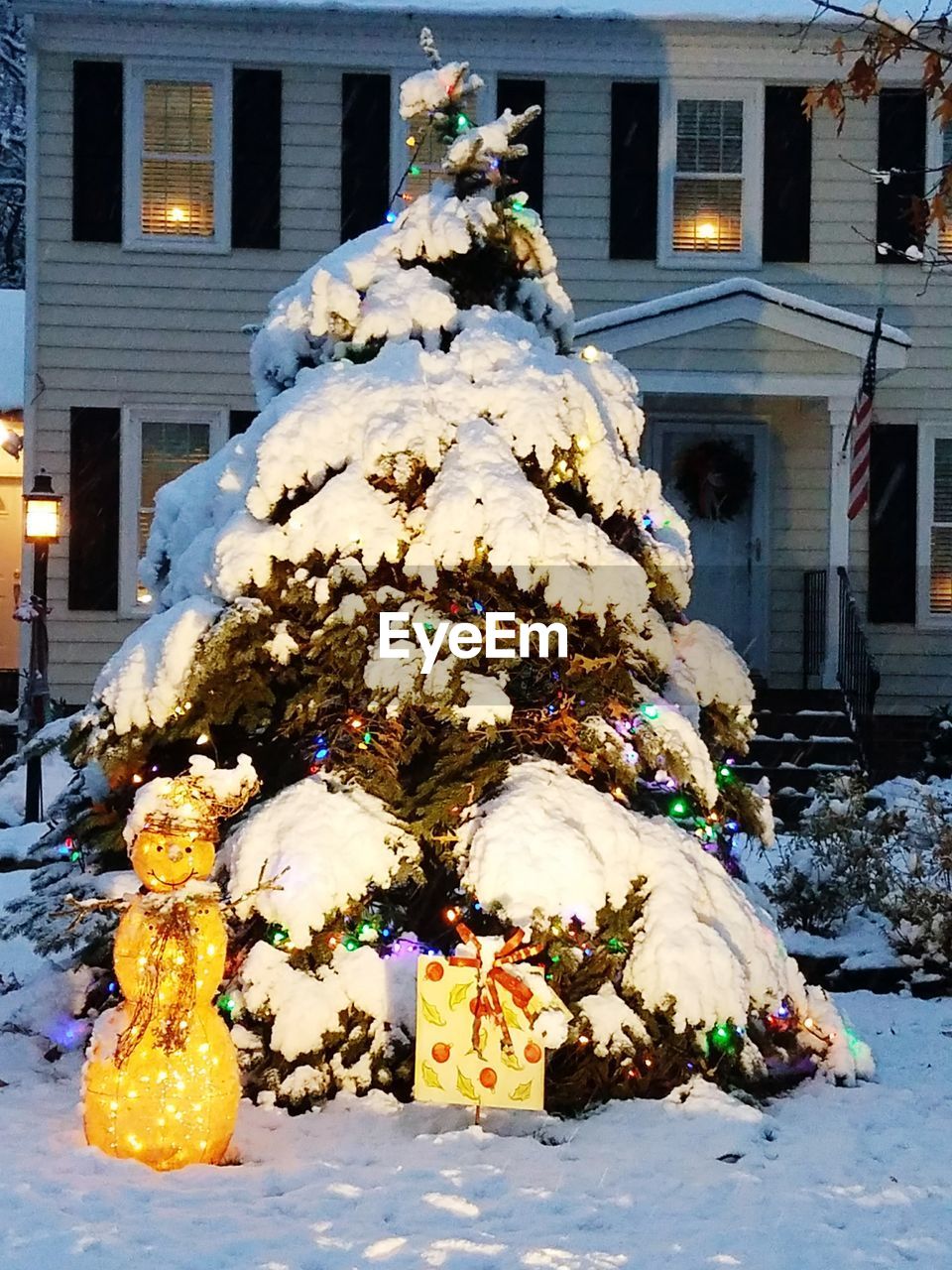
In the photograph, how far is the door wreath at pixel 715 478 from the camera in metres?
12.7

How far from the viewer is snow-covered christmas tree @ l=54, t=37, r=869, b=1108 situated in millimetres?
4543

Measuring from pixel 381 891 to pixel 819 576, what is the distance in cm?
842

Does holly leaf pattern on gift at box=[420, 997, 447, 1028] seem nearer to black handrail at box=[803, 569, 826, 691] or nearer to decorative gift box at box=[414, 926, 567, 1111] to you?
decorative gift box at box=[414, 926, 567, 1111]

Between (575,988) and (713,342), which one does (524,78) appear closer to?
(713,342)

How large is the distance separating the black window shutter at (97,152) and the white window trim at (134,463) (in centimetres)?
152

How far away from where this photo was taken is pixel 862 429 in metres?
11.3

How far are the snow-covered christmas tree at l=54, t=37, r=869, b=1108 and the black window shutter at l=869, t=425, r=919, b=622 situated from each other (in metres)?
7.73

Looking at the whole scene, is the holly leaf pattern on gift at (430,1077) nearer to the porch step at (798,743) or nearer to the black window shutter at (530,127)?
the porch step at (798,743)

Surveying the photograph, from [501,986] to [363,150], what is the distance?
32.8 feet

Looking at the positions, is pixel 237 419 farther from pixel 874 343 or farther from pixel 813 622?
pixel 874 343

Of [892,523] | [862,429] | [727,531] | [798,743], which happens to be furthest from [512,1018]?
[892,523]

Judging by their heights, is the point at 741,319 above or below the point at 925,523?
above

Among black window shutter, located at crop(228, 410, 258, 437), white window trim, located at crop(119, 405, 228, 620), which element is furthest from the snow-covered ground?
black window shutter, located at crop(228, 410, 258, 437)

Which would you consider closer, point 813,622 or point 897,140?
point 813,622
